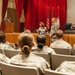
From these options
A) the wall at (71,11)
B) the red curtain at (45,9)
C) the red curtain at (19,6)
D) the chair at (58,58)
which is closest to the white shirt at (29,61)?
the chair at (58,58)

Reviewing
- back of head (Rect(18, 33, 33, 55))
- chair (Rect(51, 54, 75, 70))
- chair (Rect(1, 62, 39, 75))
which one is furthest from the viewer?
chair (Rect(51, 54, 75, 70))

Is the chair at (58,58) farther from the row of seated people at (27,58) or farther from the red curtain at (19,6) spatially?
the red curtain at (19,6)

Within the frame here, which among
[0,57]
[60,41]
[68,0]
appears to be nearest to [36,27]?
[68,0]

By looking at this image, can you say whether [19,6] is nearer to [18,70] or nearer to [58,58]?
[58,58]

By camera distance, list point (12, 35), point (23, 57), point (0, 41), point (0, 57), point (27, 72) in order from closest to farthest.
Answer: point (27, 72), point (23, 57), point (0, 57), point (0, 41), point (12, 35)

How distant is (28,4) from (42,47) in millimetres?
7895

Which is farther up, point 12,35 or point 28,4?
point 28,4

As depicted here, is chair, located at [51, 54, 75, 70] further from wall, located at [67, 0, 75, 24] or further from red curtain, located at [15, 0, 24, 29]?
wall, located at [67, 0, 75, 24]

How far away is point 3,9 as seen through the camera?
28.5 feet

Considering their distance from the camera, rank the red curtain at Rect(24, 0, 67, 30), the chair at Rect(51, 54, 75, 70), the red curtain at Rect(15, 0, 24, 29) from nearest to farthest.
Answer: the chair at Rect(51, 54, 75, 70) < the red curtain at Rect(15, 0, 24, 29) < the red curtain at Rect(24, 0, 67, 30)

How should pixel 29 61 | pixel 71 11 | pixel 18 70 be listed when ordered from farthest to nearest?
pixel 71 11
pixel 29 61
pixel 18 70

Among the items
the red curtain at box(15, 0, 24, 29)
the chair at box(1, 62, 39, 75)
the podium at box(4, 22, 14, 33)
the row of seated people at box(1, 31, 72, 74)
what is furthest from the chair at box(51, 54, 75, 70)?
the red curtain at box(15, 0, 24, 29)

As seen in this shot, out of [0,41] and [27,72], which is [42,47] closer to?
[0,41]

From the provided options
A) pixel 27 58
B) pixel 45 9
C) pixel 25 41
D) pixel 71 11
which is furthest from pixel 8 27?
pixel 27 58
